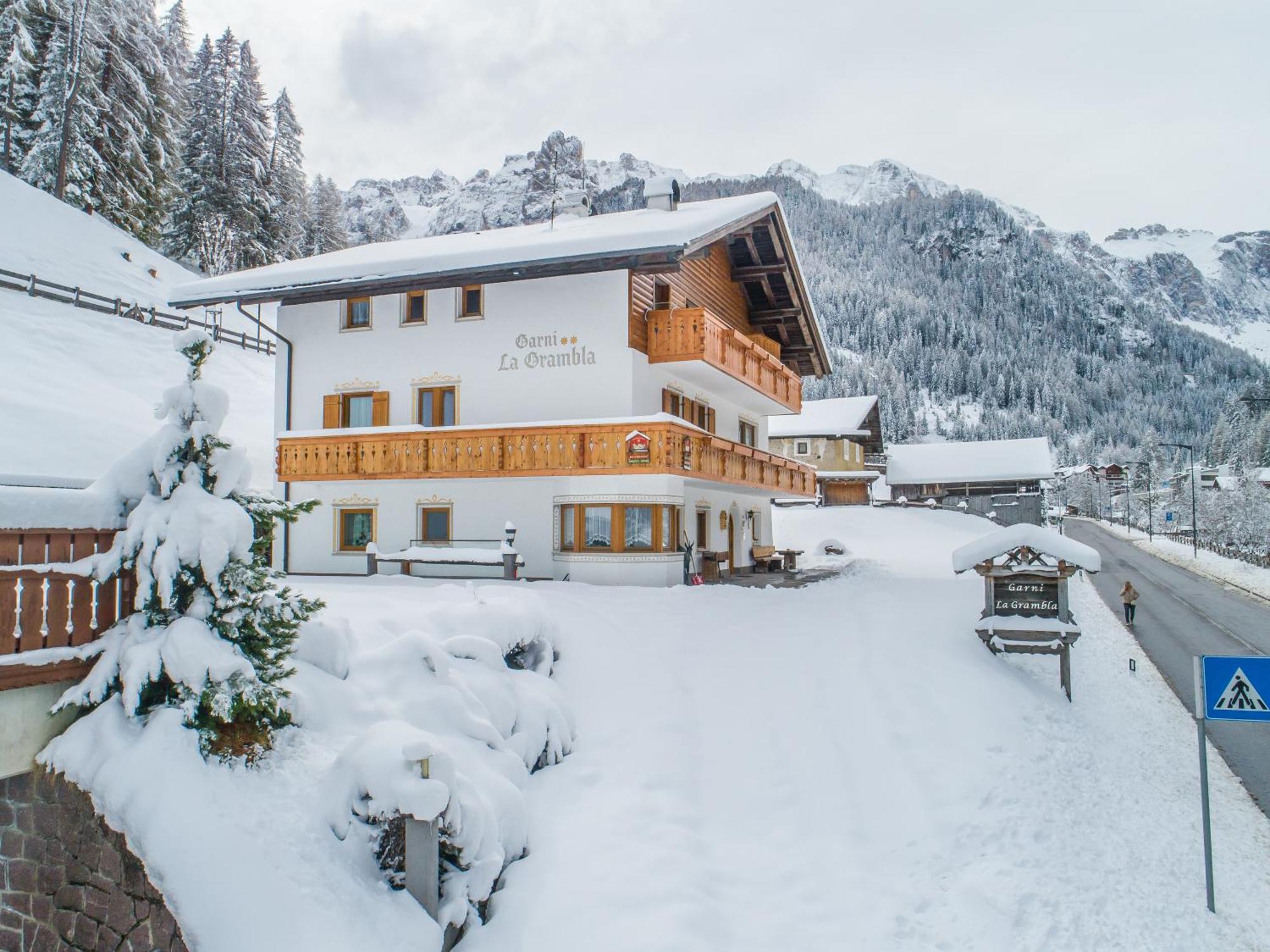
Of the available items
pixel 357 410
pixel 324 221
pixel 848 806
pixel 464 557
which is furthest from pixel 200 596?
pixel 324 221

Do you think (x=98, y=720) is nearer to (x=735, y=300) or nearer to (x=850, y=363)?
(x=735, y=300)

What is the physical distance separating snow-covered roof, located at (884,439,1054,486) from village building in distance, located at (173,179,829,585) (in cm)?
5190

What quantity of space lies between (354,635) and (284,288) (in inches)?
608

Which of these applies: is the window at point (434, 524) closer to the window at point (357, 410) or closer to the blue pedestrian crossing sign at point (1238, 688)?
the window at point (357, 410)

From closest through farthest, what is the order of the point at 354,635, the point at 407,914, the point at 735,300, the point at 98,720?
the point at 407,914
the point at 98,720
the point at 354,635
the point at 735,300

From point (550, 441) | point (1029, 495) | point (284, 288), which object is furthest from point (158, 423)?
point (1029, 495)

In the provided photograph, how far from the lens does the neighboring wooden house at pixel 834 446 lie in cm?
6178

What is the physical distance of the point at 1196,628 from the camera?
28.7m

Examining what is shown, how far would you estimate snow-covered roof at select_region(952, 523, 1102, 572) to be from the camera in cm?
1597

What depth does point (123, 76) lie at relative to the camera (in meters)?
48.2

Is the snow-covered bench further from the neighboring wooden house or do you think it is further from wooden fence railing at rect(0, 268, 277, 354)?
the neighboring wooden house

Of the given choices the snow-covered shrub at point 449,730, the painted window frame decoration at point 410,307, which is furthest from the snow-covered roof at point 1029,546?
the painted window frame decoration at point 410,307

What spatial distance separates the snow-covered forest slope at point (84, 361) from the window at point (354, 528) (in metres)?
6.23

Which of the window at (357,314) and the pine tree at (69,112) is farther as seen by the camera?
the pine tree at (69,112)
